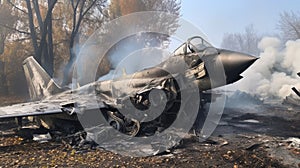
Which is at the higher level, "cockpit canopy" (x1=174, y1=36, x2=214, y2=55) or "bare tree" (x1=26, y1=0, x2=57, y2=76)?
"bare tree" (x1=26, y1=0, x2=57, y2=76)

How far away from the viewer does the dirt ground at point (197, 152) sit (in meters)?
7.29

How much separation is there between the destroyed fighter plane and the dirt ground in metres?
→ 1.21

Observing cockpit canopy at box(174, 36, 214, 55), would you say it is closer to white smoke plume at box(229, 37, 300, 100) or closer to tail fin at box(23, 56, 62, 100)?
tail fin at box(23, 56, 62, 100)

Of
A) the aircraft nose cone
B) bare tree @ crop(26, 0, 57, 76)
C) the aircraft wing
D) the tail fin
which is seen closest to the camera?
the aircraft nose cone

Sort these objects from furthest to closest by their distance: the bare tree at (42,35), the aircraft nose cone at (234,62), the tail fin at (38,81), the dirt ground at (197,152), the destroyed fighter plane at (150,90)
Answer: the bare tree at (42,35) → the tail fin at (38,81) → the destroyed fighter plane at (150,90) → the aircraft nose cone at (234,62) → the dirt ground at (197,152)

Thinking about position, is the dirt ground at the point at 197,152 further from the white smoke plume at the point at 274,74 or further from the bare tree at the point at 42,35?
the bare tree at the point at 42,35

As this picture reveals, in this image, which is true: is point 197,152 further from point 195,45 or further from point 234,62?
point 195,45

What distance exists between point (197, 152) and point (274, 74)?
66.5ft

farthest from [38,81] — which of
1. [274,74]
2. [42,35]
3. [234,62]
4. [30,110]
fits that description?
[274,74]

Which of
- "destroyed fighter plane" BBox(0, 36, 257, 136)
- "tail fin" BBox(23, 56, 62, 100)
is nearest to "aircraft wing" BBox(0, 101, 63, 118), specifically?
"destroyed fighter plane" BBox(0, 36, 257, 136)

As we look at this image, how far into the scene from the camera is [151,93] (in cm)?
1018

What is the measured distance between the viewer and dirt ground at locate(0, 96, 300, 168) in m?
7.29

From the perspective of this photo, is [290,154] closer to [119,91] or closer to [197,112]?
[197,112]

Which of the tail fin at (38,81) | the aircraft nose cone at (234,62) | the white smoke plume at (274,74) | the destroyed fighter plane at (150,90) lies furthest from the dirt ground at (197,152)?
the white smoke plume at (274,74)
